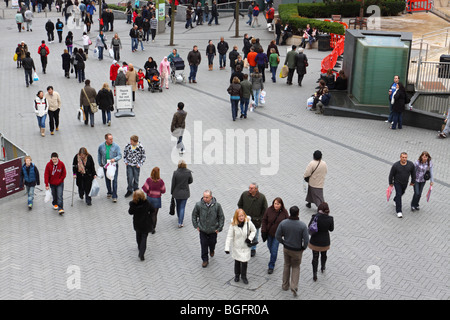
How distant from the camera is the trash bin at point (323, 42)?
32.8 metres

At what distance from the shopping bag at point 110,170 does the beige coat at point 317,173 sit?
403cm

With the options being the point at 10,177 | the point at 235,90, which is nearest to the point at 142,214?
the point at 10,177

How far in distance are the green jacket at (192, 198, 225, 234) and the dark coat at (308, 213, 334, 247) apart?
1.56 metres

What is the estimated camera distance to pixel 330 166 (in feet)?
54.0

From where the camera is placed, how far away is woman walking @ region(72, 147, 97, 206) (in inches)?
532

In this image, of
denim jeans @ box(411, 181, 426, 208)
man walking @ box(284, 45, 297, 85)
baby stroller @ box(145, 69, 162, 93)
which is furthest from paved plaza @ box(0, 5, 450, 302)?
man walking @ box(284, 45, 297, 85)

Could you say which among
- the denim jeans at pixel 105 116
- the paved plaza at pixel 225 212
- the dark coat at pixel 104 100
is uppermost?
the dark coat at pixel 104 100

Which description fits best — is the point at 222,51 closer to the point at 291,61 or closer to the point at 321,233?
the point at 291,61

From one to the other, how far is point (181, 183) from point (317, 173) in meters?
2.84

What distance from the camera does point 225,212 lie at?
44.2 feet

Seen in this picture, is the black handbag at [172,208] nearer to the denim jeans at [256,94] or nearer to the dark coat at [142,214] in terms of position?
the dark coat at [142,214]

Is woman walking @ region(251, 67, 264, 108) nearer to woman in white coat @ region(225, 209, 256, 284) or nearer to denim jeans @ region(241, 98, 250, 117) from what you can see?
denim jeans @ region(241, 98, 250, 117)

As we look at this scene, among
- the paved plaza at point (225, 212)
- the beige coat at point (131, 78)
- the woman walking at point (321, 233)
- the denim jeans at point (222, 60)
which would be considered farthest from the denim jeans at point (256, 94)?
the woman walking at point (321, 233)
